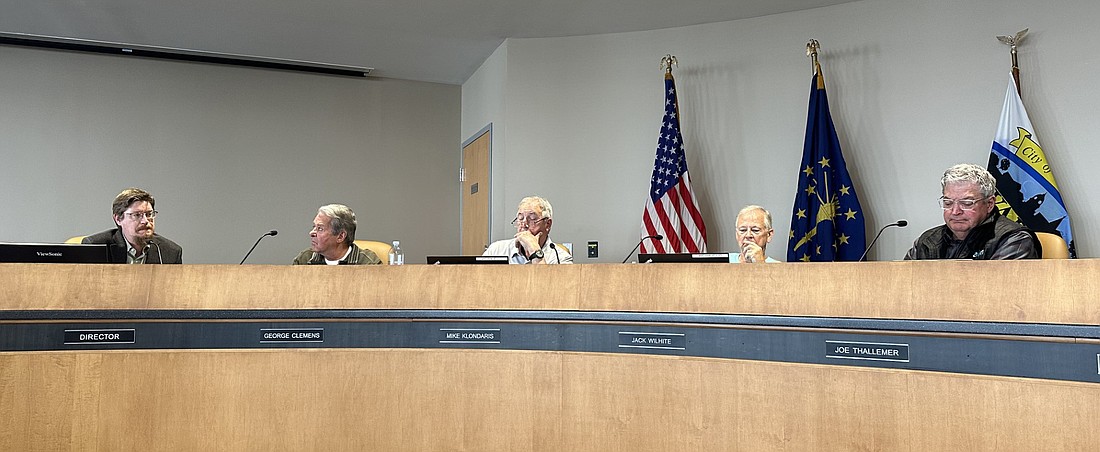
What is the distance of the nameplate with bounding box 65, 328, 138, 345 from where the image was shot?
2234 mm

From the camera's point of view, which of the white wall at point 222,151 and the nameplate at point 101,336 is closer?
the nameplate at point 101,336

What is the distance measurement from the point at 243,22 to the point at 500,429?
3.67 metres

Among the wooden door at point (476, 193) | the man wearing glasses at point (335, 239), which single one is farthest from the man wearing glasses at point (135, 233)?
the wooden door at point (476, 193)

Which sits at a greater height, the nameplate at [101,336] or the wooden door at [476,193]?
the wooden door at [476,193]

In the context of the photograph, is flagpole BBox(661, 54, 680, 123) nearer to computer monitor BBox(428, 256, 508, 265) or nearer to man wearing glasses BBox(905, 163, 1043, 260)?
man wearing glasses BBox(905, 163, 1043, 260)

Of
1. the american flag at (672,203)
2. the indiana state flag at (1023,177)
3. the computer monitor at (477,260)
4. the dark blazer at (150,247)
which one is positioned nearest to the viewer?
the computer monitor at (477,260)

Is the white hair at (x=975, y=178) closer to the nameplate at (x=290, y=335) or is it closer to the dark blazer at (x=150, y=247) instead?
the nameplate at (x=290, y=335)

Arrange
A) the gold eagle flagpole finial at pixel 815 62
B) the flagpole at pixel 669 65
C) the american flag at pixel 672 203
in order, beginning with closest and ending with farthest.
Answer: the gold eagle flagpole finial at pixel 815 62 → the american flag at pixel 672 203 → the flagpole at pixel 669 65

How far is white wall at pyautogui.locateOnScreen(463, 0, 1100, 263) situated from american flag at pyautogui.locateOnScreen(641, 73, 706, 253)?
0.21 meters

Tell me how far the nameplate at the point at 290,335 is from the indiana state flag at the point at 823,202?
2799 millimetres

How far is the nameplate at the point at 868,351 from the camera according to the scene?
6.08 ft

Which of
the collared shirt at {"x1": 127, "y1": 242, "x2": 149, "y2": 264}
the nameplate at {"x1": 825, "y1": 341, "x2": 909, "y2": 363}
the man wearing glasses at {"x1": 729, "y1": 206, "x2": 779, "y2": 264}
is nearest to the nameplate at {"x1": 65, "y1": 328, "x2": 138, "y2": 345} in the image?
the collared shirt at {"x1": 127, "y1": 242, "x2": 149, "y2": 264}

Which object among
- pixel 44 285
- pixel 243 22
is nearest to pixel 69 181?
pixel 243 22

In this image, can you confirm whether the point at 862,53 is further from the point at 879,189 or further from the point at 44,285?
the point at 44,285
